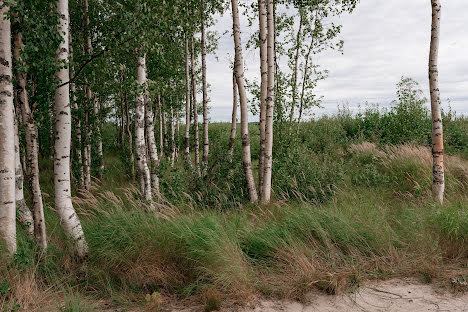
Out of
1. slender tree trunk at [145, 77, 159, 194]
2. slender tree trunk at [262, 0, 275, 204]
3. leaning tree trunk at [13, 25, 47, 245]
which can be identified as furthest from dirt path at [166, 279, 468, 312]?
slender tree trunk at [145, 77, 159, 194]

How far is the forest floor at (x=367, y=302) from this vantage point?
421cm

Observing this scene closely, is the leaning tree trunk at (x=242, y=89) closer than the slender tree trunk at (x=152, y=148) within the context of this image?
Yes

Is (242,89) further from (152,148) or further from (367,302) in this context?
(367,302)

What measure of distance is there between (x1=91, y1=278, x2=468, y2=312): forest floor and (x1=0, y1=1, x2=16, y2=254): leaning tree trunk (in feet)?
5.21

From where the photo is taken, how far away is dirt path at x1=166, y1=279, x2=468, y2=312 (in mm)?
4203

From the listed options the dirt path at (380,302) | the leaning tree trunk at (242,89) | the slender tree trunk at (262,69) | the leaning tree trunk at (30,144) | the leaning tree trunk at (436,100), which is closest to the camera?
the dirt path at (380,302)

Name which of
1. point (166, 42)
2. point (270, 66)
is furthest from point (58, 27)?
point (166, 42)

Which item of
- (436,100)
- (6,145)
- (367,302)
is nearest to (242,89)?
(436,100)

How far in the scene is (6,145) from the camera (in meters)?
4.27

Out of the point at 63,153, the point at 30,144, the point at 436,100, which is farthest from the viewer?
the point at 436,100

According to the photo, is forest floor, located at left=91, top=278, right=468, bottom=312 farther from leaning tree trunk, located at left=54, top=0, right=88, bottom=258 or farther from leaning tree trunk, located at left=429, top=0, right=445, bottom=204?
leaning tree trunk, located at left=429, top=0, right=445, bottom=204

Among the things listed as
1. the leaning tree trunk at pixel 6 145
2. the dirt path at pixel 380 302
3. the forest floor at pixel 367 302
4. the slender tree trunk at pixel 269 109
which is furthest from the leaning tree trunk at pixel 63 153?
the slender tree trunk at pixel 269 109

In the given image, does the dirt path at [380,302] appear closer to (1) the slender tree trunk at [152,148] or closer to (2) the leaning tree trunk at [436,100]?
(2) the leaning tree trunk at [436,100]

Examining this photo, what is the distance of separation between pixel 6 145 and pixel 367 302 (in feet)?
16.7
